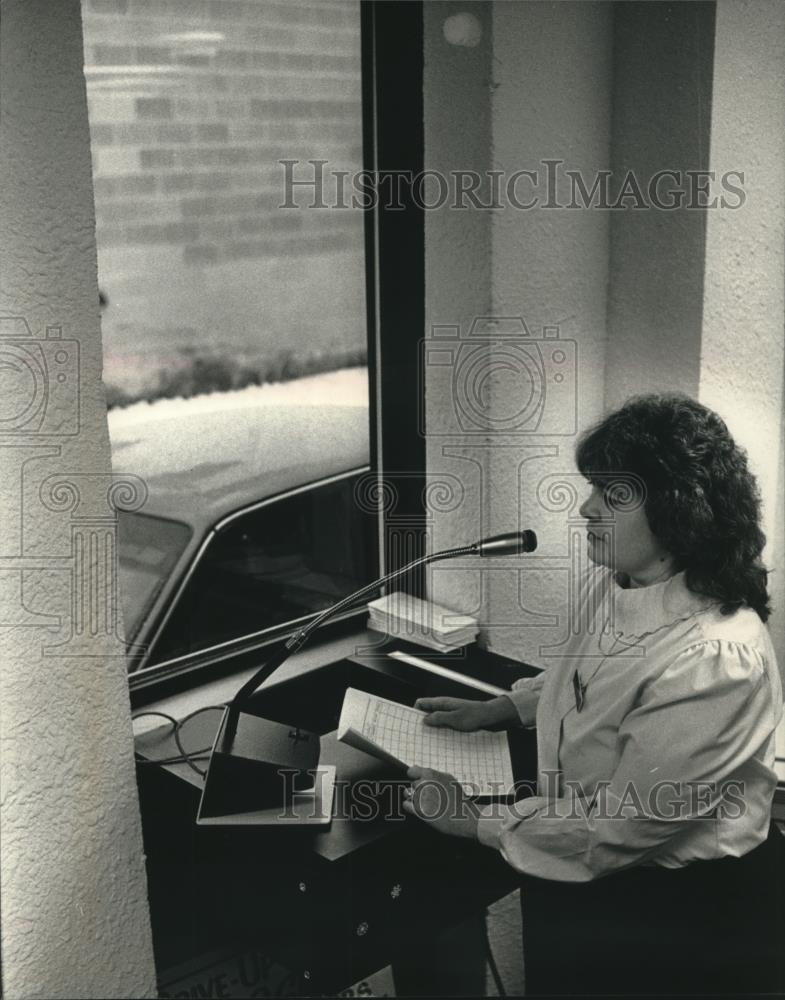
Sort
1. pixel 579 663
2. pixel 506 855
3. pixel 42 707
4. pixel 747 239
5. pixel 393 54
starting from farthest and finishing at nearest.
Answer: pixel 393 54
pixel 747 239
pixel 579 663
pixel 506 855
pixel 42 707

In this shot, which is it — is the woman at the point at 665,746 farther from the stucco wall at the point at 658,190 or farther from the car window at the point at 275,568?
the car window at the point at 275,568

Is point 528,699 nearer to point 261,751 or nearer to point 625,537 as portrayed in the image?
point 625,537

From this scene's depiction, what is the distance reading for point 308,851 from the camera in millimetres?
1860

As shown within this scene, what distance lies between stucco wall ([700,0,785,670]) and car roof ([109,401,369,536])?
2.63 feet

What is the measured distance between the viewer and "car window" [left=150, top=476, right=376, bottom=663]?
2.38 meters

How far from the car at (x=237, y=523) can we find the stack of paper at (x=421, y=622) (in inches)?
3.5

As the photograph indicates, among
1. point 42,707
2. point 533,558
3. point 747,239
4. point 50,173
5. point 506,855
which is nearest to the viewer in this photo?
point 50,173

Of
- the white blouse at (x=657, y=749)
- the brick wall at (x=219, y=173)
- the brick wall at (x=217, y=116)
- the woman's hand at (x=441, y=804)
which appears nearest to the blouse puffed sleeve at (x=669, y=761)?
the white blouse at (x=657, y=749)

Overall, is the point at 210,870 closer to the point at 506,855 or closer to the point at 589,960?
the point at 506,855

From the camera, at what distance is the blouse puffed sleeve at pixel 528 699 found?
7.32 ft

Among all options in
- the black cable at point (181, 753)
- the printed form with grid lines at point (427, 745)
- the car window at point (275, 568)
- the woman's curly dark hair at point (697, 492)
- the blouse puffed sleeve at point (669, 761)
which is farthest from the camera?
the car window at point (275, 568)

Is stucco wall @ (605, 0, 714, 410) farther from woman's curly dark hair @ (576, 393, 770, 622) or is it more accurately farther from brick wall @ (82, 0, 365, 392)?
brick wall @ (82, 0, 365, 392)

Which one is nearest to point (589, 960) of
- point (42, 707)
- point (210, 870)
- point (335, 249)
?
point (210, 870)

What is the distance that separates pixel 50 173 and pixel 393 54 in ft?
3.30
